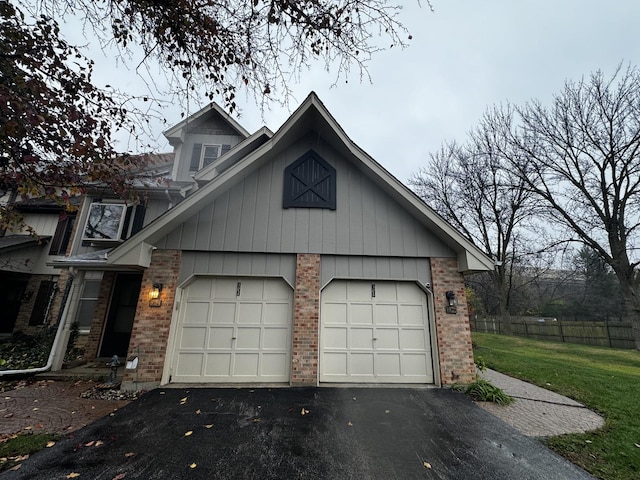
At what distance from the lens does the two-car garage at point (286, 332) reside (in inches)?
232

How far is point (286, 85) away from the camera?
4074 millimetres

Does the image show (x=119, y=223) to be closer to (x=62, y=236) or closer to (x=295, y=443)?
(x=62, y=236)

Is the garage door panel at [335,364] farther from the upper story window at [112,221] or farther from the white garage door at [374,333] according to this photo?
the upper story window at [112,221]

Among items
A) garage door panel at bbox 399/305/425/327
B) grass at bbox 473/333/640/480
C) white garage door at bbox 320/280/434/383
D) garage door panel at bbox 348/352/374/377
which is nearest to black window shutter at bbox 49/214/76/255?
white garage door at bbox 320/280/434/383

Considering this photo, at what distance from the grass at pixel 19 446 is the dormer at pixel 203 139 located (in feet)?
29.3

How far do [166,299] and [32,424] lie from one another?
2.58 m

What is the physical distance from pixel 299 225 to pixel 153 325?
3.91 meters

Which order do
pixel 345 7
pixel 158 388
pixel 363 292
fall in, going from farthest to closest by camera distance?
pixel 363 292 → pixel 158 388 → pixel 345 7

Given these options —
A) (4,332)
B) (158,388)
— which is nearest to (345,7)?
(158,388)

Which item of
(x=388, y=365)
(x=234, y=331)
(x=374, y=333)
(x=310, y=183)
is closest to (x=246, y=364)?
(x=234, y=331)

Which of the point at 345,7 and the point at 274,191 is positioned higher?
the point at 345,7

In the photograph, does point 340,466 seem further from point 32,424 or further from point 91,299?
point 91,299

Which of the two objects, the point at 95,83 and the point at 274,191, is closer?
the point at 95,83

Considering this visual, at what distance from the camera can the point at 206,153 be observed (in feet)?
36.0
